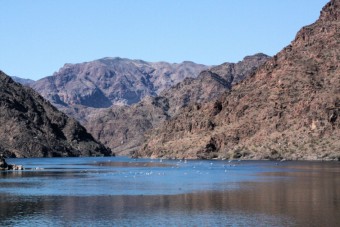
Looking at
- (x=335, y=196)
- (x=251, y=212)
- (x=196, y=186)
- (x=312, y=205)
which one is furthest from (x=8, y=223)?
(x=196, y=186)

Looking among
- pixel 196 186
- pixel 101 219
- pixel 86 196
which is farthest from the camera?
pixel 196 186

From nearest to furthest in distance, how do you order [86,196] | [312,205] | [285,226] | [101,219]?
[285,226]
[101,219]
[312,205]
[86,196]

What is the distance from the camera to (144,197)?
101 m

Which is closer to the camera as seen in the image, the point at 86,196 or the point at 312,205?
the point at 312,205

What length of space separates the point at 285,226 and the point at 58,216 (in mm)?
A: 27536

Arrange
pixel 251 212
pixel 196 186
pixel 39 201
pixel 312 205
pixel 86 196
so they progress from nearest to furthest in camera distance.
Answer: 1. pixel 251 212
2. pixel 312 205
3. pixel 39 201
4. pixel 86 196
5. pixel 196 186

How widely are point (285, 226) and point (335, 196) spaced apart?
31645mm

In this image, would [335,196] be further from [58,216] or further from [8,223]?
[8,223]

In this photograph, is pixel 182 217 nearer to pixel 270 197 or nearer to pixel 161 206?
→ pixel 161 206

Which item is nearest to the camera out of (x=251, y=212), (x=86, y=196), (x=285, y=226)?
(x=285, y=226)

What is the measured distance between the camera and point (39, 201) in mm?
96500

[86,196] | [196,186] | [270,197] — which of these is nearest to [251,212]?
[270,197]

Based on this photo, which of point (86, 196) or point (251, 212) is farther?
point (86, 196)

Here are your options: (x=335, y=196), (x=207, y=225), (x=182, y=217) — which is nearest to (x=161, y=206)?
(x=182, y=217)
